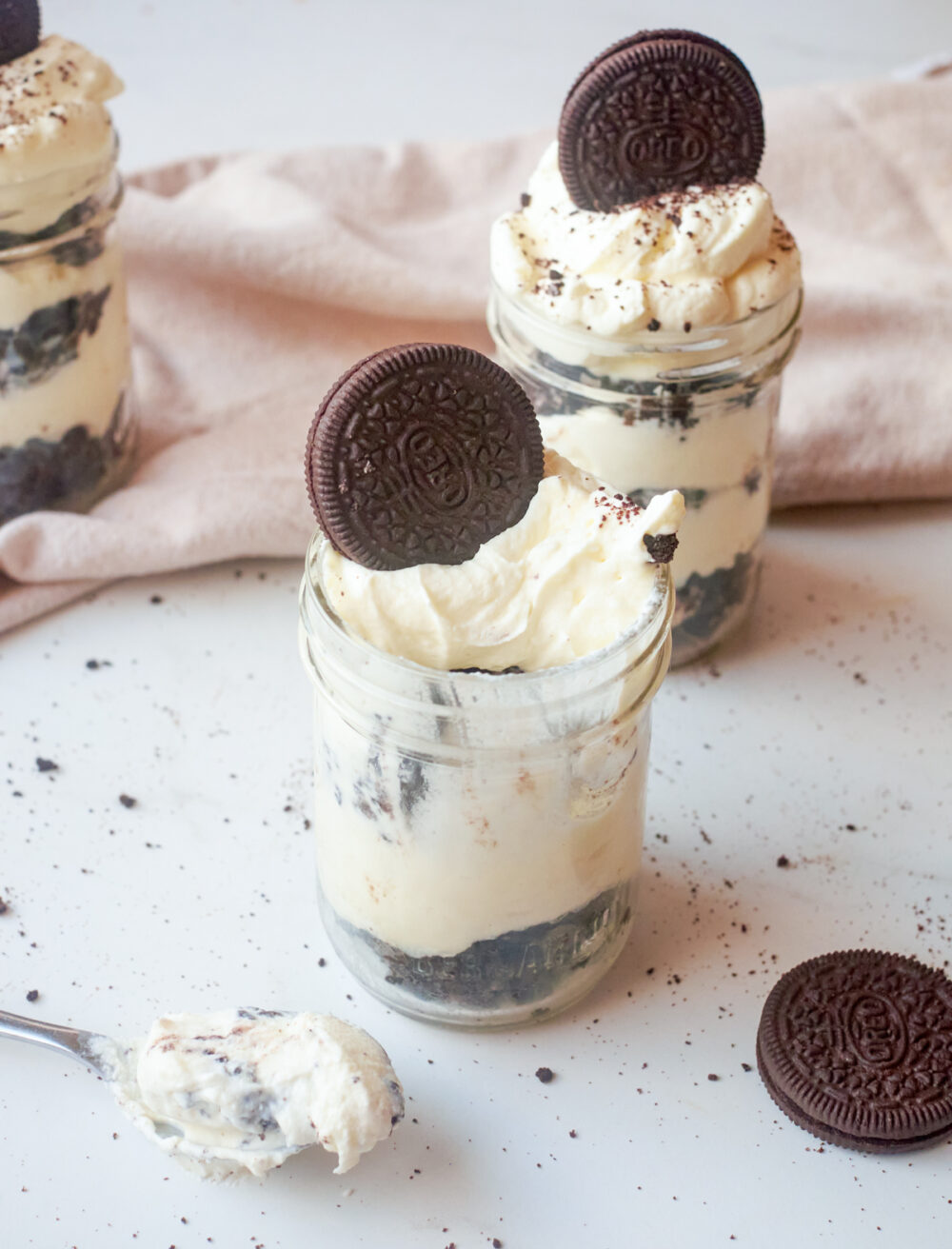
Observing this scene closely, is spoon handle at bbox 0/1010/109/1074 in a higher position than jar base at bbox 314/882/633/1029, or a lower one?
lower

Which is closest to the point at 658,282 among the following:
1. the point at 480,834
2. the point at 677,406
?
the point at 677,406

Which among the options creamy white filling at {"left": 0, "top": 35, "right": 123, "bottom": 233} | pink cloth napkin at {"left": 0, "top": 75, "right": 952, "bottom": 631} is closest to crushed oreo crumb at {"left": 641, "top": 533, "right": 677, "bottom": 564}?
pink cloth napkin at {"left": 0, "top": 75, "right": 952, "bottom": 631}

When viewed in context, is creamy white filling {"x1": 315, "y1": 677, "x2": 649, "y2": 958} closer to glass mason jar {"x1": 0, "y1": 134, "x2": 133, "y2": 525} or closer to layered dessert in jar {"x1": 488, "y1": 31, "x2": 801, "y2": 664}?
layered dessert in jar {"x1": 488, "y1": 31, "x2": 801, "y2": 664}

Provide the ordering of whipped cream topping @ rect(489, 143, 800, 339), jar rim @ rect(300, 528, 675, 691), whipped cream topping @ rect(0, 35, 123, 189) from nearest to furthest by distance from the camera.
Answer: jar rim @ rect(300, 528, 675, 691) < whipped cream topping @ rect(489, 143, 800, 339) < whipped cream topping @ rect(0, 35, 123, 189)

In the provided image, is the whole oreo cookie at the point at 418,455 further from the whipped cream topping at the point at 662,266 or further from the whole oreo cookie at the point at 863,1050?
the whole oreo cookie at the point at 863,1050

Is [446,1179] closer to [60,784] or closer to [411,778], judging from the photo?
[411,778]
